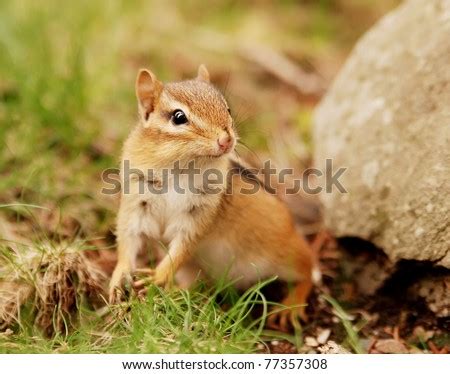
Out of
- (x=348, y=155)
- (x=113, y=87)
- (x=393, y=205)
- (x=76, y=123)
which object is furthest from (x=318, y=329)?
(x=113, y=87)

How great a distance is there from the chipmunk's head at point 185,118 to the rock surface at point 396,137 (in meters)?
1.26

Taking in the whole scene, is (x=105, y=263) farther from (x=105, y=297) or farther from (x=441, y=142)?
(x=441, y=142)

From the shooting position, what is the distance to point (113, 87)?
6352 millimetres

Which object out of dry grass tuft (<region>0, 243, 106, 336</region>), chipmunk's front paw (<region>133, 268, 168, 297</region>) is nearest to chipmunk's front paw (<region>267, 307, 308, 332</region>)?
chipmunk's front paw (<region>133, 268, 168, 297</region>)

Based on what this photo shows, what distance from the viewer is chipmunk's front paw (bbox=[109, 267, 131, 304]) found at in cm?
393

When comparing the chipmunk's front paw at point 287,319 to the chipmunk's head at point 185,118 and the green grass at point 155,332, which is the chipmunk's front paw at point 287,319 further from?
the chipmunk's head at point 185,118

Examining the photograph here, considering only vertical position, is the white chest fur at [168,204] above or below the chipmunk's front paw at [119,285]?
above

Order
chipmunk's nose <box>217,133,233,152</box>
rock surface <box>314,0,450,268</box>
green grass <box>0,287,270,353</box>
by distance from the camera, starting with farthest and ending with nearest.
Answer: rock surface <box>314,0,450,268</box> → chipmunk's nose <box>217,133,233,152</box> → green grass <box>0,287,270,353</box>

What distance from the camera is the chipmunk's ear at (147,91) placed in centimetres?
396

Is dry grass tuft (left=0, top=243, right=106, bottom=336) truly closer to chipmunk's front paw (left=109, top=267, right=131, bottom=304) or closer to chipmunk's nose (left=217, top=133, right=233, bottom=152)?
chipmunk's front paw (left=109, top=267, right=131, bottom=304)

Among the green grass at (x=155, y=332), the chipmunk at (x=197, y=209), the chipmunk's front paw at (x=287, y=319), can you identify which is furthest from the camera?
the chipmunk's front paw at (x=287, y=319)

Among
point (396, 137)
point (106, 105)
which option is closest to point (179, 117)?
point (396, 137)

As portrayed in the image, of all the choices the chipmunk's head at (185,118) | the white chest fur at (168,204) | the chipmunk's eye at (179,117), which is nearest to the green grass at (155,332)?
the white chest fur at (168,204)
